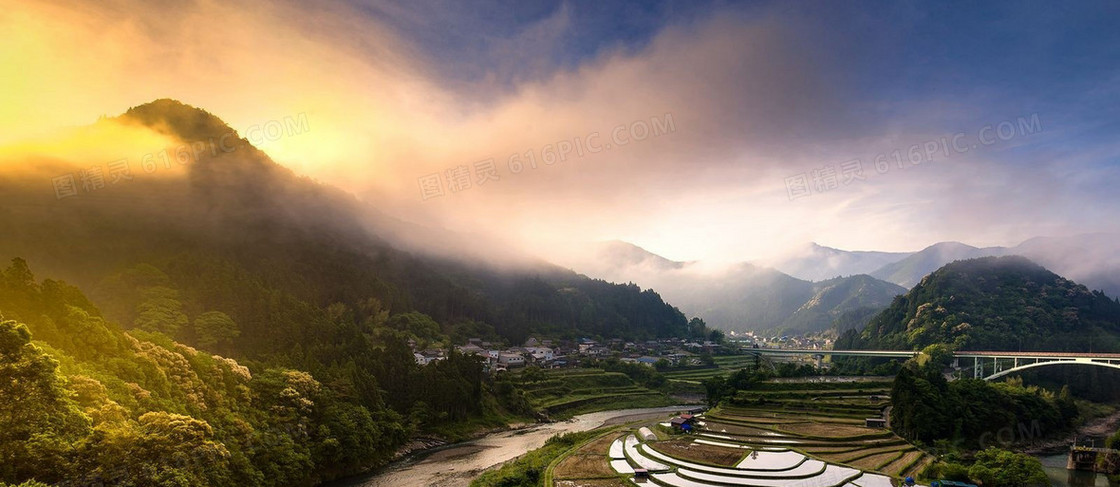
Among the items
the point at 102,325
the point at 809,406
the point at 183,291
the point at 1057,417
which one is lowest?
the point at 1057,417

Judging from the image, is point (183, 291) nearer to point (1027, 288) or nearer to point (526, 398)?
point (526, 398)

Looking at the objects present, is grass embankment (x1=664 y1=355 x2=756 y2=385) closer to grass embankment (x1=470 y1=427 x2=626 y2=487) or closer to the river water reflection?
the river water reflection

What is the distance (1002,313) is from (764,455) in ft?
299

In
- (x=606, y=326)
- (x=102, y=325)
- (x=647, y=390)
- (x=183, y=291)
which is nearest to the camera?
(x=102, y=325)

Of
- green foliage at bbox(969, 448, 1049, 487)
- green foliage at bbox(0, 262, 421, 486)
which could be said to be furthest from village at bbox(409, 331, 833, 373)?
green foliage at bbox(969, 448, 1049, 487)

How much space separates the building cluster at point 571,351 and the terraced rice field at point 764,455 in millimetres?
43298

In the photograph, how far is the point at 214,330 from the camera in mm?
63562

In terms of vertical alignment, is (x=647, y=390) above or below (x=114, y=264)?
below

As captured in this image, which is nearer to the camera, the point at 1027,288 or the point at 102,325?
the point at 102,325

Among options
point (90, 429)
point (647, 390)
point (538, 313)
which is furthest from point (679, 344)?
point (90, 429)

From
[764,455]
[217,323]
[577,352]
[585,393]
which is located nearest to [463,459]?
[764,455]

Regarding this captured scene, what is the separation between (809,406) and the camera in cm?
6244

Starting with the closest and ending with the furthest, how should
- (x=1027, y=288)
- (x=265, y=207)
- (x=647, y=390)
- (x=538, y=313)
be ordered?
(x=647, y=390) < (x=1027, y=288) < (x=265, y=207) < (x=538, y=313)

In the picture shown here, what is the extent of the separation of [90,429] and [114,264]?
72006 mm
